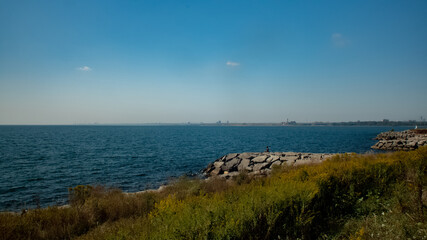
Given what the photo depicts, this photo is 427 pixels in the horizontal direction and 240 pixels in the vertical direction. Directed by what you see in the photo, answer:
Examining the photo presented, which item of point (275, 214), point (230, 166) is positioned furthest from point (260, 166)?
point (275, 214)

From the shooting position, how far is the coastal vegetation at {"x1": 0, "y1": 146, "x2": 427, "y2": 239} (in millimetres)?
4109

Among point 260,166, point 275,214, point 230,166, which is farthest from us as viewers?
point 230,166

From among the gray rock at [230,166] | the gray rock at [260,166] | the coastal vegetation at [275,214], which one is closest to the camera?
the coastal vegetation at [275,214]

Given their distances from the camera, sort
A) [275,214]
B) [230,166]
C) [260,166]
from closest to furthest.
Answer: [275,214], [260,166], [230,166]

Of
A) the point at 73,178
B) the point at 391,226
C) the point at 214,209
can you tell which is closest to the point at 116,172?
the point at 73,178

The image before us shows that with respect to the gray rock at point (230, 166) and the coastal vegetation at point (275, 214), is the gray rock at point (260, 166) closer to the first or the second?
the gray rock at point (230, 166)

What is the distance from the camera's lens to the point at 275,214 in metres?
Result: 4.70

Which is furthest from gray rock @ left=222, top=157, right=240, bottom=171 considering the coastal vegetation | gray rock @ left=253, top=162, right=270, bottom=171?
the coastal vegetation

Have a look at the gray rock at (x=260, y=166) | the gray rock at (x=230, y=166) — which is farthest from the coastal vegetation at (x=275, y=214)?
the gray rock at (x=230, y=166)

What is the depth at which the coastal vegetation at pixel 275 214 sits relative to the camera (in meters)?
4.11

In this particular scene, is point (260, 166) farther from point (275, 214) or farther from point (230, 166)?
point (275, 214)

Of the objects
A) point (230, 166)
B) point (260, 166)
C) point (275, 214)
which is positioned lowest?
point (230, 166)

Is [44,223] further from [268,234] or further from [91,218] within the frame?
[268,234]

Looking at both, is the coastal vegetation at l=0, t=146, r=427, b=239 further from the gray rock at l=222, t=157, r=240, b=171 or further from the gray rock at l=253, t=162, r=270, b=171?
the gray rock at l=222, t=157, r=240, b=171
